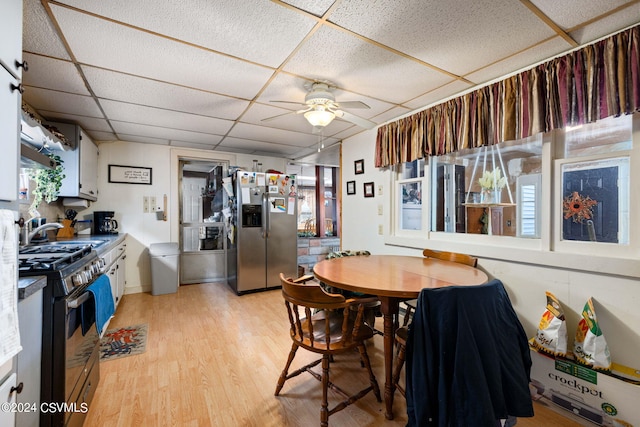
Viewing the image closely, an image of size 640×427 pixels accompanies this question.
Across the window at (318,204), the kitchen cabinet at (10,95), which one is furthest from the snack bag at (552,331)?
the window at (318,204)

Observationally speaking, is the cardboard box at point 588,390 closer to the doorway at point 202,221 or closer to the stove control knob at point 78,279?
the stove control knob at point 78,279

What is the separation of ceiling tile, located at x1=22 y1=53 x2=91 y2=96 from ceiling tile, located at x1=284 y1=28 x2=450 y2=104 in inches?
61.8

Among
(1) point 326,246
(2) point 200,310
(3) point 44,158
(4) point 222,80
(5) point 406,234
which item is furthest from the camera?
(1) point 326,246

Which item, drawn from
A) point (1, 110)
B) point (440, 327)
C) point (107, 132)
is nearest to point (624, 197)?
point (440, 327)

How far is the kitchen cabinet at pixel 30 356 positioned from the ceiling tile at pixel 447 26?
6.32 feet

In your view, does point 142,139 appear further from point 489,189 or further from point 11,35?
point 489,189

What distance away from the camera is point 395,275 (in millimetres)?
1866

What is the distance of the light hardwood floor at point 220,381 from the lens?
5.37 ft

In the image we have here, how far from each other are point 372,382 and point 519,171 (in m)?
1.91

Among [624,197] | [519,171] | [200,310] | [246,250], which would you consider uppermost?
[519,171]

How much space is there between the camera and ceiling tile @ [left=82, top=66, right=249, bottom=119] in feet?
7.02

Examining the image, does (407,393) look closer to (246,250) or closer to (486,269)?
(486,269)

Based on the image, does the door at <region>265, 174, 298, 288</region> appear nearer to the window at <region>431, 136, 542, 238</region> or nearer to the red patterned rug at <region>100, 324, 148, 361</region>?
the red patterned rug at <region>100, 324, 148, 361</region>

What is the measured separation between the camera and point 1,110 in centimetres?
93
